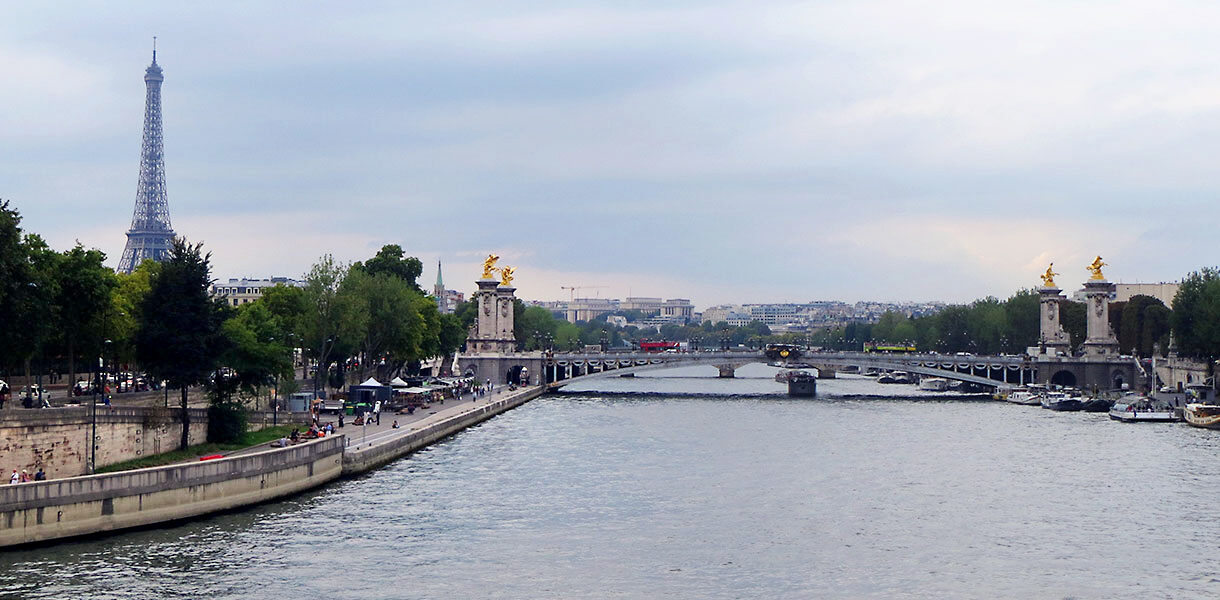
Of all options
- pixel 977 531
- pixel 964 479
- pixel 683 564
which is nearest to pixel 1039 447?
pixel 964 479

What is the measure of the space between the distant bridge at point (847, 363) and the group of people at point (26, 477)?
8936 centimetres

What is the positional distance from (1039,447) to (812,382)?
180 feet

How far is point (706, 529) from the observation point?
158ft

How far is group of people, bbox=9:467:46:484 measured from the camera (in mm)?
42094

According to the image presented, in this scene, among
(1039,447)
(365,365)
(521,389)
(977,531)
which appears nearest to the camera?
(977,531)

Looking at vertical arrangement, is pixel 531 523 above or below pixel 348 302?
below

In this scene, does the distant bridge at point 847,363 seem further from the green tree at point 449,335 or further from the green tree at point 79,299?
the green tree at point 79,299

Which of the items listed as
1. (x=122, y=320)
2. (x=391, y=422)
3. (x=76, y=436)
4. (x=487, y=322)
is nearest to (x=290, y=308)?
(x=391, y=422)

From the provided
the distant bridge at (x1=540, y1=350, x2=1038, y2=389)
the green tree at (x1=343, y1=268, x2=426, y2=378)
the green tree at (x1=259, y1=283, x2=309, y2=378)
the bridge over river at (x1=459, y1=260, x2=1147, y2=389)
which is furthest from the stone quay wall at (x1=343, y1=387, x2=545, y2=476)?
the distant bridge at (x1=540, y1=350, x2=1038, y2=389)

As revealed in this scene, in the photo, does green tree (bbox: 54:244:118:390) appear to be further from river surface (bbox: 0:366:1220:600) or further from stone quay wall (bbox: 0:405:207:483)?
river surface (bbox: 0:366:1220:600)

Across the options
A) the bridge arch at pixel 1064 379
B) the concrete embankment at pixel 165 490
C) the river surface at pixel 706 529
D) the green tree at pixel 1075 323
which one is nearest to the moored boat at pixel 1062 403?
the bridge arch at pixel 1064 379

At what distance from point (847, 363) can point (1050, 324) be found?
2346cm

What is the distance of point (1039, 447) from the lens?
75.8m

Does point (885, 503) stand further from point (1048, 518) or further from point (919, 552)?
point (919, 552)
